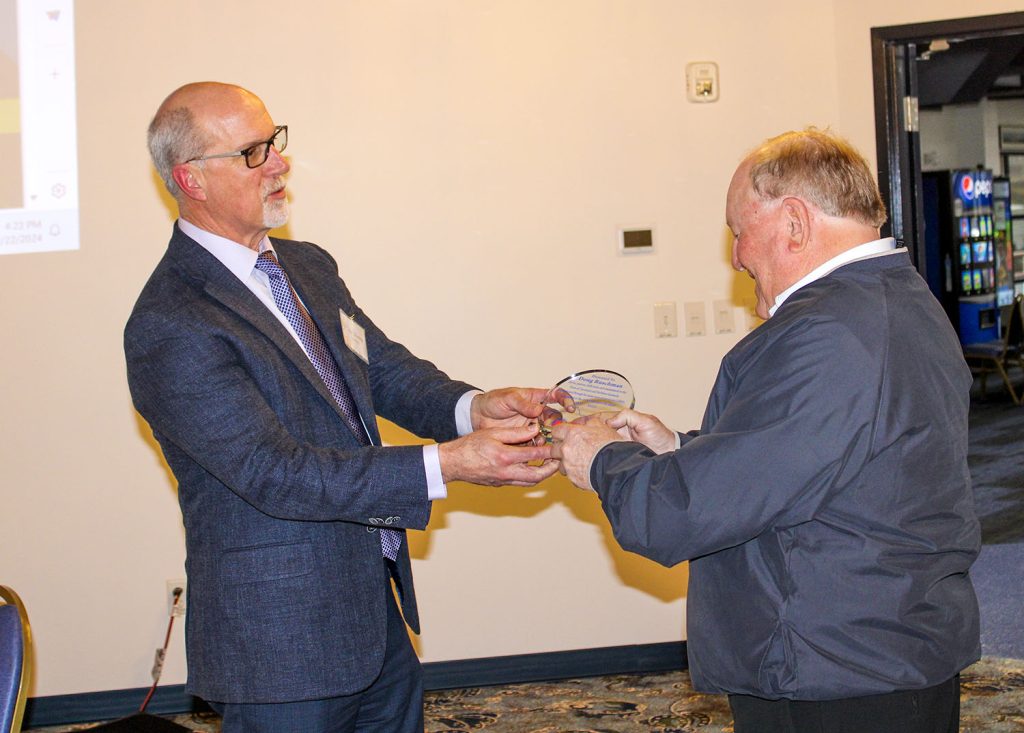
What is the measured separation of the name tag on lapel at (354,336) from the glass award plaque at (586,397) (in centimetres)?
42

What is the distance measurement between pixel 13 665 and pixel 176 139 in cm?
105

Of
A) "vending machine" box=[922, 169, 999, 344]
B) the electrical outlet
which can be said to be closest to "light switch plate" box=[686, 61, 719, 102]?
the electrical outlet

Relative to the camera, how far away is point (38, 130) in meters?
3.78

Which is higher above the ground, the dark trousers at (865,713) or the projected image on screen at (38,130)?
the projected image on screen at (38,130)

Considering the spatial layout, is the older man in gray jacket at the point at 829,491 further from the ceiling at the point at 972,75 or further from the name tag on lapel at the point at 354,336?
the ceiling at the point at 972,75

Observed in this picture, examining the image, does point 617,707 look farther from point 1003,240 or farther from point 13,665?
point 1003,240

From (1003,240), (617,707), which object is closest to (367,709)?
(617,707)

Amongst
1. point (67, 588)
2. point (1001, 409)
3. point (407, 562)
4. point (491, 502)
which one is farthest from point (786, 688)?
point (1001, 409)

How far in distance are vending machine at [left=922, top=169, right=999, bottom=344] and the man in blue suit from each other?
1024cm

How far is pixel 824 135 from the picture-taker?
1810mm

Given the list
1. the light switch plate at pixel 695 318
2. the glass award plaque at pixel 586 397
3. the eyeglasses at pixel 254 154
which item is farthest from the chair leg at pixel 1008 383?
the eyeglasses at pixel 254 154

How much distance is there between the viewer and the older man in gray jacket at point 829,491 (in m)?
1.59

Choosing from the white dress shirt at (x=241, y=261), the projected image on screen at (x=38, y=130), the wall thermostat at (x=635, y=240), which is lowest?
the white dress shirt at (x=241, y=261)

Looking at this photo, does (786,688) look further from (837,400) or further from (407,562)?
(407,562)
